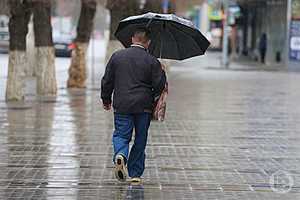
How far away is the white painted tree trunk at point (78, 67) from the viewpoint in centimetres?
2194

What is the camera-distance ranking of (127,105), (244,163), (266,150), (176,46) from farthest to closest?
(266,150)
(244,163)
(176,46)
(127,105)

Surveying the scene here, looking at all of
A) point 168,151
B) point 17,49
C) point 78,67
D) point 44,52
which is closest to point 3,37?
point 78,67

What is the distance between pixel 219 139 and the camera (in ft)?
39.8

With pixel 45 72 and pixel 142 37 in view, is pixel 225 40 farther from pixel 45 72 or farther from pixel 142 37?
pixel 142 37

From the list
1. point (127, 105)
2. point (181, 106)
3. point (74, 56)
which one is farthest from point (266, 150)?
point (74, 56)

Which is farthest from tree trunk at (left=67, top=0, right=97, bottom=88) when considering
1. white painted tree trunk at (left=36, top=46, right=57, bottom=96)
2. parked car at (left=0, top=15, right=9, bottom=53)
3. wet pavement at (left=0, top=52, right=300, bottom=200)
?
parked car at (left=0, top=15, right=9, bottom=53)

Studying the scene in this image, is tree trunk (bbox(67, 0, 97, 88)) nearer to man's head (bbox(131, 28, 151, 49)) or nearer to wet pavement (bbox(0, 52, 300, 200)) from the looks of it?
wet pavement (bbox(0, 52, 300, 200))

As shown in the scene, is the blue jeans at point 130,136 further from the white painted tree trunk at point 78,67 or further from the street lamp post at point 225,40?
the street lamp post at point 225,40

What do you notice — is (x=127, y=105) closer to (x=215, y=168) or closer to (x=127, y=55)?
(x=127, y=55)

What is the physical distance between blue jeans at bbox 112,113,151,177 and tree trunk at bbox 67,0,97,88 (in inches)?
546

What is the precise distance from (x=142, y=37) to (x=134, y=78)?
0.47m

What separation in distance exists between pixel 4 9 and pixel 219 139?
23.9 feet

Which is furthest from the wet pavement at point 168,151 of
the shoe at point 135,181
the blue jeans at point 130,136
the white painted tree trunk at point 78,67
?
the white painted tree trunk at point 78,67

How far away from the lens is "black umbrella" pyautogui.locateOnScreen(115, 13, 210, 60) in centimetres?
836
